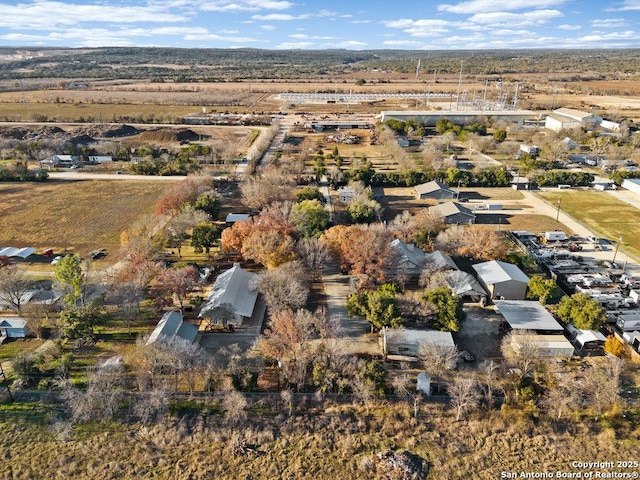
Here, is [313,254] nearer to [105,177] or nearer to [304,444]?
[304,444]

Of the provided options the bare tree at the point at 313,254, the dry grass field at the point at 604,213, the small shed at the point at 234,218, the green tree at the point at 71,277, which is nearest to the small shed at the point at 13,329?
the green tree at the point at 71,277

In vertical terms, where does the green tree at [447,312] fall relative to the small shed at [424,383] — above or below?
above

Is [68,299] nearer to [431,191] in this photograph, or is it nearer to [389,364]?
[389,364]

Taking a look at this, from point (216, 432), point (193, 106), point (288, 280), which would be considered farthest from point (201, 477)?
point (193, 106)

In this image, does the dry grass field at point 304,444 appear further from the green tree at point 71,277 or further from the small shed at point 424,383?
the green tree at point 71,277

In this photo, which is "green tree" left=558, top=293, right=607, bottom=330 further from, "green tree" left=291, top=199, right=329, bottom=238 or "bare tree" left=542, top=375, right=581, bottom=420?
"green tree" left=291, top=199, right=329, bottom=238

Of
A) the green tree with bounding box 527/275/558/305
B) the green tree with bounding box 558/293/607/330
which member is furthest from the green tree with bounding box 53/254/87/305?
the green tree with bounding box 558/293/607/330

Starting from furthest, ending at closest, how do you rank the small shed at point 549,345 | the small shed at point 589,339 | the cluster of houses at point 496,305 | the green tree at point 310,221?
the green tree at point 310,221, the small shed at point 589,339, the cluster of houses at point 496,305, the small shed at point 549,345
